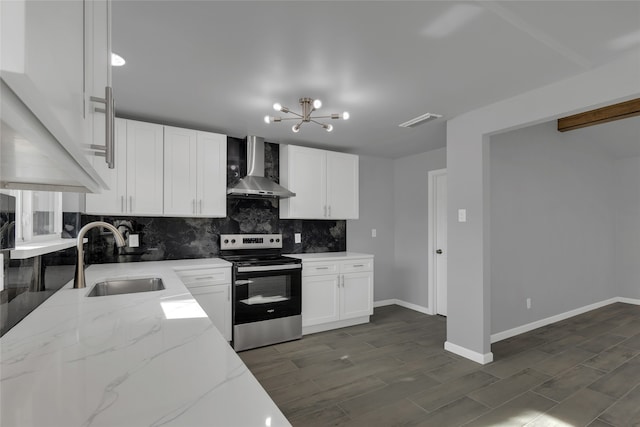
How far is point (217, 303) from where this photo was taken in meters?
3.20

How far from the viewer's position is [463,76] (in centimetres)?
237

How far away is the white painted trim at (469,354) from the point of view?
3006 mm

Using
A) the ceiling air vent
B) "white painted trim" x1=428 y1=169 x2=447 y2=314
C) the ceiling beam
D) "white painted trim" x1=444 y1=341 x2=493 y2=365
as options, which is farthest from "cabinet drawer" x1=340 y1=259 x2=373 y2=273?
the ceiling beam

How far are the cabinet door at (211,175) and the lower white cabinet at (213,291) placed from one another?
2.16ft

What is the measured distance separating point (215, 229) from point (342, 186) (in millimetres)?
1717

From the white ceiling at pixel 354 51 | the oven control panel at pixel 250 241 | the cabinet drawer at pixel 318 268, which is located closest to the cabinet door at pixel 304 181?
the oven control panel at pixel 250 241

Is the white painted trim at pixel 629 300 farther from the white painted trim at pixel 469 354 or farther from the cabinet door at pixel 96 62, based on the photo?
the cabinet door at pixel 96 62

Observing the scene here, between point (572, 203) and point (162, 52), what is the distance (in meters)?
5.32

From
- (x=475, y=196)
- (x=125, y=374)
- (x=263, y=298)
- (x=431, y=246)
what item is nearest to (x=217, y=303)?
(x=263, y=298)

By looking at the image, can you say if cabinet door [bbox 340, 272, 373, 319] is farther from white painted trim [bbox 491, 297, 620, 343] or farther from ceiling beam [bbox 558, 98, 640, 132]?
ceiling beam [bbox 558, 98, 640, 132]

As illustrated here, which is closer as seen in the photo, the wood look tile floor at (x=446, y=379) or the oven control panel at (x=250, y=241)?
the wood look tile floor at (x=446, y=379)

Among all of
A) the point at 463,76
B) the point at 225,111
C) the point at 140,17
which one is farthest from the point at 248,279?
the point at 463,76

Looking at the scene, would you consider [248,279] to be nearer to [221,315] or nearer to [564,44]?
[221,315]

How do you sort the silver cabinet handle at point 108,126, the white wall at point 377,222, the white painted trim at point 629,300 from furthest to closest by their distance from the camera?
Answer: the white painted trim at point 629,300 < the white wall at point 377,222 < the silver cabinet handle at point 108,126
